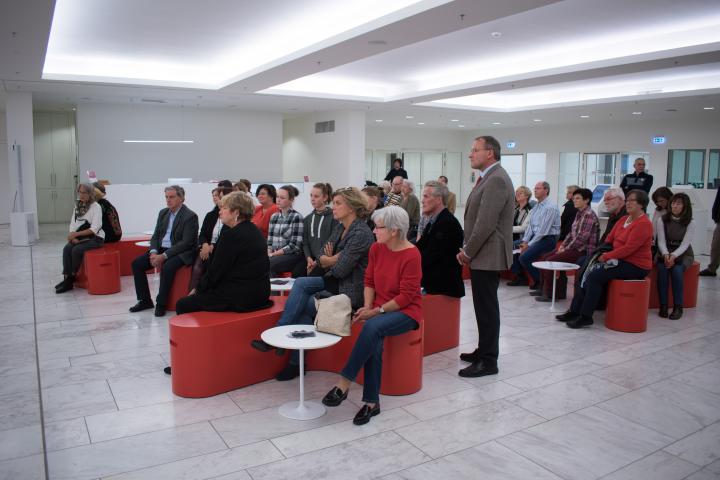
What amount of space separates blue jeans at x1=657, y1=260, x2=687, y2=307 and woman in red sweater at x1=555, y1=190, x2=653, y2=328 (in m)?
0.82

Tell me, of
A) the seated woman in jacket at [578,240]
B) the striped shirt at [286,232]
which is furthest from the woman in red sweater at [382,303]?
the seated woman in jacket at [578,240]

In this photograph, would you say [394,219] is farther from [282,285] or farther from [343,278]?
[282,285]

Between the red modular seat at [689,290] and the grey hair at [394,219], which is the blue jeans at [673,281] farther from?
the grey hair at [394,219]

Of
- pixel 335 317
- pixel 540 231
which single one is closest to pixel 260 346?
pixel 335 317

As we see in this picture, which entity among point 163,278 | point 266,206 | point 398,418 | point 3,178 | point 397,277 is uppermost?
point 3,178

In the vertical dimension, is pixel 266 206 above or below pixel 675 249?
above

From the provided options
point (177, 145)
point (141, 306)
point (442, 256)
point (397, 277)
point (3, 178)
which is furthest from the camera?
Result: point (3, 178)

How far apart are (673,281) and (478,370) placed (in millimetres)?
3452

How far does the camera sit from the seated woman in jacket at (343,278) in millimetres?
4500

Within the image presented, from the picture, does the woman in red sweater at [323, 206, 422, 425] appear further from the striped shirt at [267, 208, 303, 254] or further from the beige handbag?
the striped shirt at [267, 208, 303, 254]

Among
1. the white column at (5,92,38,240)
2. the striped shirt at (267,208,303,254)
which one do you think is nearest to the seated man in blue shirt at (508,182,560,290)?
the striped shirt at (267,208,303,254)

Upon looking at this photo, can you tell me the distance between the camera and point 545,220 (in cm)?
776

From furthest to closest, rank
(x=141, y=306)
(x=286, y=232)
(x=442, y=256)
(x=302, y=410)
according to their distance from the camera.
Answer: (x=141, y=306)
(x=286, y=232)
(x=442, y=256)
(x=302, y=410)

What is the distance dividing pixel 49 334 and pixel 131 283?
262 centimetres
